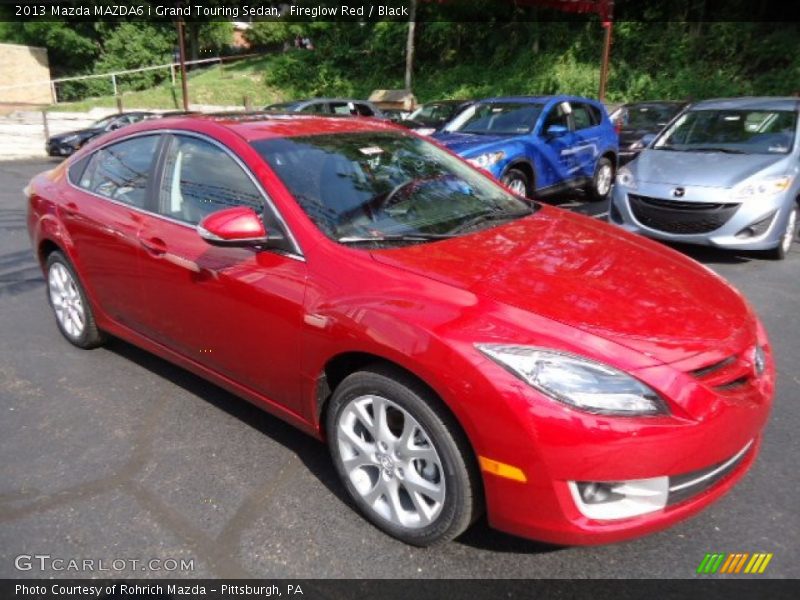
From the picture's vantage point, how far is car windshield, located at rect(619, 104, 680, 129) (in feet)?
42.2

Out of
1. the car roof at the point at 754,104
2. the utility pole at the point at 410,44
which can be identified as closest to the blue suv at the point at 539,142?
the car roof at the point at 754,104

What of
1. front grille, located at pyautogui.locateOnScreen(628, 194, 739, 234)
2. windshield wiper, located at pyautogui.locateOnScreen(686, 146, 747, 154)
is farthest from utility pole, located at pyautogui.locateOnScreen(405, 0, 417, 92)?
front grille, located at pyautogui.locateOnScreen(628, 194, 739, 234)

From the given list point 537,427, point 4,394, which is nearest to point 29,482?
point 4,394

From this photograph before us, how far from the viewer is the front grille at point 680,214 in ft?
19.1

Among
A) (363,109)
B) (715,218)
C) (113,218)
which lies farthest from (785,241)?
(363,109)

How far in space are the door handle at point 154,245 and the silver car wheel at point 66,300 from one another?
42.3 inches

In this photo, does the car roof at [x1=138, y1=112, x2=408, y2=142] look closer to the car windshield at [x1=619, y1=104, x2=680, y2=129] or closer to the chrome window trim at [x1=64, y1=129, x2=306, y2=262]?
the chrome window trim at [x1=64, y1=129, x2=306, y2=262]

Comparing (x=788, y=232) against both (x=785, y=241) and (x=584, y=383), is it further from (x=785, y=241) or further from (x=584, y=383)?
(x=584, y=383)

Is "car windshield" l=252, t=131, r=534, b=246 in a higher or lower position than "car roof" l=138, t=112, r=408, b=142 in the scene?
lower

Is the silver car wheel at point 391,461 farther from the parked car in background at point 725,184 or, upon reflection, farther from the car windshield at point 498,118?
the car windshield at point 498,118

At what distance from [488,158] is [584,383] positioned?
599 cm

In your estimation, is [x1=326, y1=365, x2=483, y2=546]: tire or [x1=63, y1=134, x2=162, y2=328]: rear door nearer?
[x1=326, y1=365, x2=483, y2=546]: tire

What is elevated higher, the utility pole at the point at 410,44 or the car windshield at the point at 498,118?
the utility pole at the point at 410,44

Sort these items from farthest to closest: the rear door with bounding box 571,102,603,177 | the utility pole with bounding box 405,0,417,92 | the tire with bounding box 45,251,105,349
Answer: the utility pole with bounding box 405,0,417,92
the rear door with bounding box 571,102,603,177
the tire with bounding box 45,251,105,349
